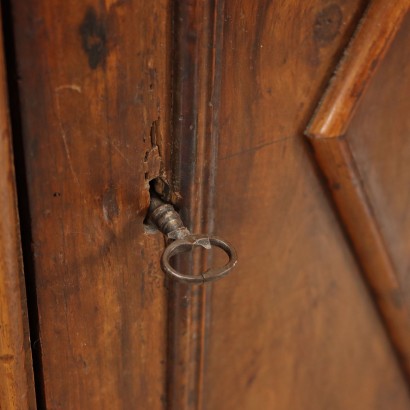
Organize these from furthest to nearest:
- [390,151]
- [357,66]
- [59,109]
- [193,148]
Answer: [390,151] < [357,66] < [193,148] < [59,109]

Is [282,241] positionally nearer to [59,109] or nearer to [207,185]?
[207,185]

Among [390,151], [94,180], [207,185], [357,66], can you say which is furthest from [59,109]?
[390,151]

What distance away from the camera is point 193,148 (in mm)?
606

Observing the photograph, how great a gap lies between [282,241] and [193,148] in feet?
0.80

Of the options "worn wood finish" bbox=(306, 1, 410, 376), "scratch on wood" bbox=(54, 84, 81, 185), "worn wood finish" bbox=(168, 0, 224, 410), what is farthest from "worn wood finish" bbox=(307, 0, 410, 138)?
"scratch on wood" bbox=(54, 84, 81, 185)

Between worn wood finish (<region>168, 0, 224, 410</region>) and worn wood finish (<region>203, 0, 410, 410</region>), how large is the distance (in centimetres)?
2

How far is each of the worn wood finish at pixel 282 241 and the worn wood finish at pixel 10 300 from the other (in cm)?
24

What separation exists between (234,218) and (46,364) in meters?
0.27

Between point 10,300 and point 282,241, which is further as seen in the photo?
point 282,241

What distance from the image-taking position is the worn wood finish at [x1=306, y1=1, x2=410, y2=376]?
2.31 ft

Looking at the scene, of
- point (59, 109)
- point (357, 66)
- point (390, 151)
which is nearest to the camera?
point (59, 109)

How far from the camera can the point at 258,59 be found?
0.63m

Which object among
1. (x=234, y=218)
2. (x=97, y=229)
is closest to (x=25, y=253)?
(x=97, y=229)

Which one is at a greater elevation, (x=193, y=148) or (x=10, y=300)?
(x=193, y=148)
